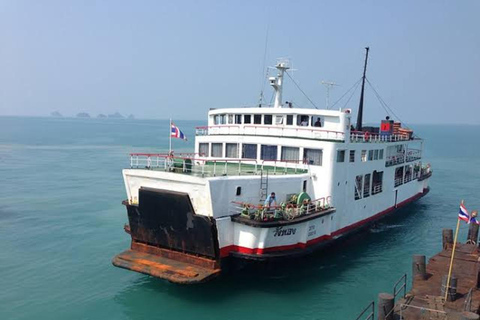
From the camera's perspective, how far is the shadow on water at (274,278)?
54.7ft

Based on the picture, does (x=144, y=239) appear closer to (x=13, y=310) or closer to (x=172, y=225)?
(x=172, y=225)

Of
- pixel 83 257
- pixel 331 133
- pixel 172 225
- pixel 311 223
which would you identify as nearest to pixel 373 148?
pixel 331 133

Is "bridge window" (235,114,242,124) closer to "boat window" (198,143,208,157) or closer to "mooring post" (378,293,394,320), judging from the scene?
"boat window" (198,143,208,157)

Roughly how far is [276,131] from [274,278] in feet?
25.8

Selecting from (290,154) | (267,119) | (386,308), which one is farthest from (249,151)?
(386,308)

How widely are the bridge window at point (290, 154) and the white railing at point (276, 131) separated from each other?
3.28ft

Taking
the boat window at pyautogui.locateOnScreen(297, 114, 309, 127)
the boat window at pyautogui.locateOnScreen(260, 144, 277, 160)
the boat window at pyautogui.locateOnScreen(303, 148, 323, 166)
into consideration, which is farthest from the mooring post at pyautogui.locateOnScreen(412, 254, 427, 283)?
the boat window at pyautogui.locateOnScreen(297, 114, 309, 127)

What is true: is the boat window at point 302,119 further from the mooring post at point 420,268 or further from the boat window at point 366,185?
the mooring post at point 420,268

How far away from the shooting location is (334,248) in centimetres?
2198

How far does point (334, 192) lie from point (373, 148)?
5876 mm

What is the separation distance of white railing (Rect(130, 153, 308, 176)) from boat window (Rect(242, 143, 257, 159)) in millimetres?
456

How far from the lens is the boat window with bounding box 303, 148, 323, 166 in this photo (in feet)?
66.2

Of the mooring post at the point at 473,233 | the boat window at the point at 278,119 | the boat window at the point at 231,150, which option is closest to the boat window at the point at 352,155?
the boat window at the point at 278,119

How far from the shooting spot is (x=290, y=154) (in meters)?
20.9
